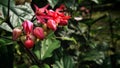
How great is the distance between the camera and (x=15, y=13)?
1.52m

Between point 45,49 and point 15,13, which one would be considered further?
point 45,49

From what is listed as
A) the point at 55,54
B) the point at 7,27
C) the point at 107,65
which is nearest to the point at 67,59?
the point at 55,54

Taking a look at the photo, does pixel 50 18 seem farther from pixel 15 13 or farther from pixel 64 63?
pixel 64 63

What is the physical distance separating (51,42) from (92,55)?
3.94 ft

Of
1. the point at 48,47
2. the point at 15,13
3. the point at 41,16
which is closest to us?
the point at 41,16

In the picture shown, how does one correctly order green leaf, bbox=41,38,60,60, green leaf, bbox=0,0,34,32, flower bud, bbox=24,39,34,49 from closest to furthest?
flower bud, bbox=24,39,34,49
green leaf, bbox=0,0,34,32
green leaf, bbox=41,38,60,60

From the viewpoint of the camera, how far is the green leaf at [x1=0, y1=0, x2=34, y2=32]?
4.84ft

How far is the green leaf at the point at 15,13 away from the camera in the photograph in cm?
148

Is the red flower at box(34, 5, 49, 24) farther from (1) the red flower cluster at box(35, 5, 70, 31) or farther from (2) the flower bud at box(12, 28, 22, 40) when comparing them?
(2) the flower bud at box(12, 28, 22, 40)

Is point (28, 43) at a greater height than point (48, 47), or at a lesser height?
greater

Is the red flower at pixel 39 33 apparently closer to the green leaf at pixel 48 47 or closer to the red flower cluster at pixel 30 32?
the red flower cluster at pixel 30 32

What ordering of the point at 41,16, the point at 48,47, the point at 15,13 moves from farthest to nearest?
1. the point at 48,47
2. the point at 15,13
3. the point at 41,16

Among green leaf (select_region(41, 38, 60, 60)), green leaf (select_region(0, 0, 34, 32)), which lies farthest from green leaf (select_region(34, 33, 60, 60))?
green leaf (select_region(0, 0, 34, 32))

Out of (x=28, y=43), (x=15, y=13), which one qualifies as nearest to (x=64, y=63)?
(x=15, y=13)
